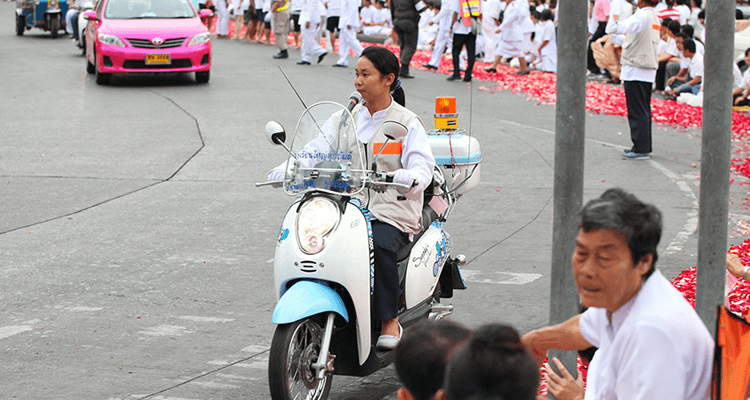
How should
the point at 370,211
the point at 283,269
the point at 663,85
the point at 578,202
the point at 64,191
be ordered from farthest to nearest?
the point at 663,85 < the point at 64,191 < the point at 370,211 < the point at 283,269 < the point at 578,202

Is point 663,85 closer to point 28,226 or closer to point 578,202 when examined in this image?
point 28,226

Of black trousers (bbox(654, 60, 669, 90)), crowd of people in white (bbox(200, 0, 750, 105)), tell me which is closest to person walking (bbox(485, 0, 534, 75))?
crowd of people in white (bbox(200, 0, 750, 105))

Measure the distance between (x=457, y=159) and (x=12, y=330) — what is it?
297cm

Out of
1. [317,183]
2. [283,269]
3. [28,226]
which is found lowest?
[28,226]

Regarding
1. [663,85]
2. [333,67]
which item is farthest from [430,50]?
[663,85]

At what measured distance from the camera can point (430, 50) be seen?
27.7 m

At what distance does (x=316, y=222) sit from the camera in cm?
468

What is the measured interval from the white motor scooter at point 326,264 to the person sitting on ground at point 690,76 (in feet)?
43.9

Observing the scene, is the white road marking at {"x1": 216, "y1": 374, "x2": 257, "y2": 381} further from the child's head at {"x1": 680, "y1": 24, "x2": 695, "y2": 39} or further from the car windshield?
the child's head at {"x1": 680, "y1": 24, "x2": 695, "y2": 39}

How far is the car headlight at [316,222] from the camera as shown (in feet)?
15.2

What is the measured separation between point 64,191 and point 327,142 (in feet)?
19.4

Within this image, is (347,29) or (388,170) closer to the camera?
(388,170)

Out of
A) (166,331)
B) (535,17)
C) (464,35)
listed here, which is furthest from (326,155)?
(535,17)

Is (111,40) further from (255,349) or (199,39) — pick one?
(255,349)
